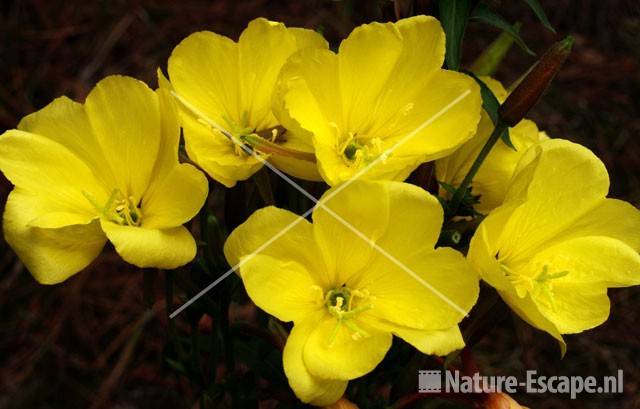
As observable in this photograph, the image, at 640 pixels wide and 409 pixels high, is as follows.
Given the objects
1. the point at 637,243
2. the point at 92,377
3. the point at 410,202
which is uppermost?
the point at 410,202

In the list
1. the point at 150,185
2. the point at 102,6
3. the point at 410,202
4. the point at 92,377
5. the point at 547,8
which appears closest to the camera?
the point at 410,202

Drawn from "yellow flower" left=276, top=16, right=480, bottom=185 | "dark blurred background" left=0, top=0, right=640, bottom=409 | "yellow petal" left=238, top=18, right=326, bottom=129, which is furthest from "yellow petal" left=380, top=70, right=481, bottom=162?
"dark blurred background" left=0, top=0, right=640, bottom=409

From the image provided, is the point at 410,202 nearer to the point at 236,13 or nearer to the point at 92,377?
the point at 92,377

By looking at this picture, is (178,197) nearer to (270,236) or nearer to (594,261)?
(270,236)

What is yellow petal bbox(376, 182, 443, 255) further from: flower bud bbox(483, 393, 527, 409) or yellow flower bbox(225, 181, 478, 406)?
flower bud bbox(483, 393, 527, 409)

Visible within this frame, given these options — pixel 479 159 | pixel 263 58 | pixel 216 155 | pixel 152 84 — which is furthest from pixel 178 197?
pixel 152 84

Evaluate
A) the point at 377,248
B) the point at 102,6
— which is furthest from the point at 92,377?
the point at 377,248

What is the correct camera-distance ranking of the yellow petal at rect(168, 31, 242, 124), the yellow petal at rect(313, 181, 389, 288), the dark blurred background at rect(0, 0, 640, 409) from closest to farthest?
the yellow petal at rect(313, 181, 389, 288), the yellow petal at rect(168, 31, 242, 124), the dark blurred background at rect(0, 0, 640, 409)

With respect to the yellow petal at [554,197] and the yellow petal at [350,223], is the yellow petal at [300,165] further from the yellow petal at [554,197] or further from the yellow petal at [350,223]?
the yellow petal at [554,197]
